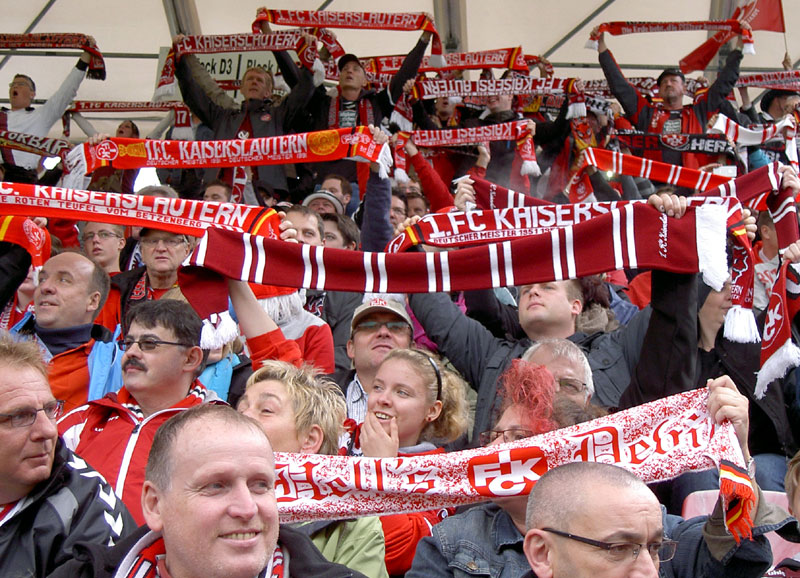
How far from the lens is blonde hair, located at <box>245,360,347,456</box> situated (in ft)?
12.1

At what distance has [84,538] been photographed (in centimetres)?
299

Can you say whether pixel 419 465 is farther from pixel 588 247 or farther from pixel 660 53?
pixel 660 53

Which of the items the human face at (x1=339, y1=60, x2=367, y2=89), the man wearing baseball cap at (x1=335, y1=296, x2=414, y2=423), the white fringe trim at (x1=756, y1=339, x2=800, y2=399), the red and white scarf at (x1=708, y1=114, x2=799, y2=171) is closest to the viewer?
the white fringe trim at (x1=756, y1=339, x2=800, y2=399)

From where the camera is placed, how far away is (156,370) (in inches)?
159

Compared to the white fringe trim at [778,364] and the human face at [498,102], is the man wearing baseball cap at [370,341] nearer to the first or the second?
the white fringe trim at [778,364]

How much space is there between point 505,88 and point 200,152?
3.73 m

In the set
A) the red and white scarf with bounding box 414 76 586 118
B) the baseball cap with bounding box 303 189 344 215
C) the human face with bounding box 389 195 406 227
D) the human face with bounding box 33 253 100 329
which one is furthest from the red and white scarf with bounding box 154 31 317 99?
the human face with bounding box 33 253 100 329

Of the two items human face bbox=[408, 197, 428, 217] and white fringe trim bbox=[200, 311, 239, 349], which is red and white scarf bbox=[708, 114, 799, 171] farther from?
white fringe trim bbox=[200, 311, 239, 349]

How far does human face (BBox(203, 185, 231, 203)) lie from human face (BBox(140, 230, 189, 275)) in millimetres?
1890

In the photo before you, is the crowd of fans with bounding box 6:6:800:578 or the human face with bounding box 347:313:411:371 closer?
the crowd of fans with bounding box 6:6:800:578

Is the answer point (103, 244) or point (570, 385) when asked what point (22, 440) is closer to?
point (570, 385)

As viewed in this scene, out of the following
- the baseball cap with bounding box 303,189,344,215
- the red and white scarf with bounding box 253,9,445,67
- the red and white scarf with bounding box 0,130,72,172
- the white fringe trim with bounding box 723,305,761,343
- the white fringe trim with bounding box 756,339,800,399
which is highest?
the red and white scarf with bounding box 253,9,445,67

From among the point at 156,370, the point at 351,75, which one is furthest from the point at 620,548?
the point at 351,75

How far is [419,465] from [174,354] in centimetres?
134
